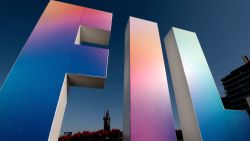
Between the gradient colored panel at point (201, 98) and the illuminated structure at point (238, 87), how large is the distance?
56923 millimetres

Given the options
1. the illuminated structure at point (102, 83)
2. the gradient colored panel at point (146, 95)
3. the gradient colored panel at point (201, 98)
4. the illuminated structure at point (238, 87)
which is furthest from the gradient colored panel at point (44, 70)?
the illuminated structure at point (238, 87)

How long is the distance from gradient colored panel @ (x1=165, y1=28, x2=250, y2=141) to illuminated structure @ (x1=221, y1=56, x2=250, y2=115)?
2241 inches

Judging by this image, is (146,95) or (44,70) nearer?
(44,70)

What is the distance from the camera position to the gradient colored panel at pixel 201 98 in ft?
10.5

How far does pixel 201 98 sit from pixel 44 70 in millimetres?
3851

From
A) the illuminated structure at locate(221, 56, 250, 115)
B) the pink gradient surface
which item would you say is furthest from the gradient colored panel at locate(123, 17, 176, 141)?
the illuminated structure at locate(221, 56, 250, 115)

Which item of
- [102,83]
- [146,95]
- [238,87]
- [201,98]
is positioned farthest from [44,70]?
[238,87]

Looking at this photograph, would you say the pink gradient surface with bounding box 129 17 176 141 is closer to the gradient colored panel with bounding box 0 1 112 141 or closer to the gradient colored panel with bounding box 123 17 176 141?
the gradient colored panel with bounding box 123 17 176 141

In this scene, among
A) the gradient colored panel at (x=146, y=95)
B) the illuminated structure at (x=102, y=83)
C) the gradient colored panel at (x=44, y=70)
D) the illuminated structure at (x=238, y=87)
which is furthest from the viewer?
the illuminated structure at (x=238, y=87)

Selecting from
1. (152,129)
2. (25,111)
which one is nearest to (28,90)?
(25,111)

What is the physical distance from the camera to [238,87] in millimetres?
53156

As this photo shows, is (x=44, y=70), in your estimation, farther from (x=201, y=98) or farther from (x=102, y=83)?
(x=201, y=98)

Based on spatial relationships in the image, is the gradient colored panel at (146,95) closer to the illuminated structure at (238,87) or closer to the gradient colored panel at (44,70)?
the gradient colored panel at (44,70)

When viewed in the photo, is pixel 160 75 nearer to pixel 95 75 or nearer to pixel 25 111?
pixel 95 75
